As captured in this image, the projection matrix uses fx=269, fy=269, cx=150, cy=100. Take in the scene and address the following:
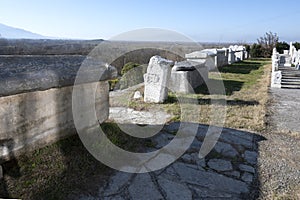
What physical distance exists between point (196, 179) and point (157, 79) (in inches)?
119

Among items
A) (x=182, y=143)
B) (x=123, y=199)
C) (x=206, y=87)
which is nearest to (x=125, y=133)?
(x=182, y=143)

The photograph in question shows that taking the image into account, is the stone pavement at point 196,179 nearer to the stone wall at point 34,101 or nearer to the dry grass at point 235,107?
the stone wall at point 34,101

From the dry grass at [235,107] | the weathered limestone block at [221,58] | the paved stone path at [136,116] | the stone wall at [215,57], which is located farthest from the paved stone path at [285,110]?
the weathered limestone block at [221,58]

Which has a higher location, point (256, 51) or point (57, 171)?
point (256, 51)

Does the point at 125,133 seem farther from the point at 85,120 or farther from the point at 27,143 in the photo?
the point at 27,143

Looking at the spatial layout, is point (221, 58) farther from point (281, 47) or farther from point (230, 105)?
point (281, 47)

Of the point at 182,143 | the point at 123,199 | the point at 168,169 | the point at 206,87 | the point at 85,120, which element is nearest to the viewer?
the point at 123,199

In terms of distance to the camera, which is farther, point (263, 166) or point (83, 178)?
point (263, 166)

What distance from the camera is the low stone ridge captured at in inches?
82.1

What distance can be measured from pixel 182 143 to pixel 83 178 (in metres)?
1.40

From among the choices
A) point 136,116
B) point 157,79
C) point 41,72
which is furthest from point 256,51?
point 41,72

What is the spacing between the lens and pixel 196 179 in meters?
2.54

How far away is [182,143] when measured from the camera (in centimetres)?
337

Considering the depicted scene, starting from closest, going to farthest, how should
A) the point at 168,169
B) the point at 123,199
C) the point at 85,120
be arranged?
the point at 123,199 → the point at 168,169 → the point at 85,120
